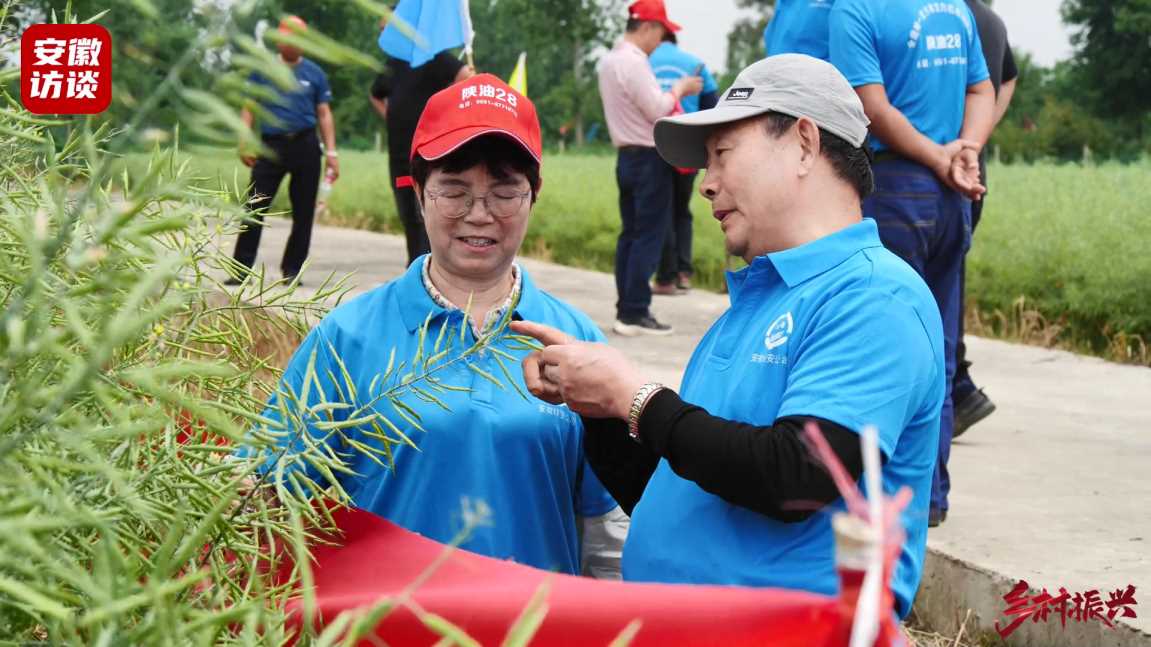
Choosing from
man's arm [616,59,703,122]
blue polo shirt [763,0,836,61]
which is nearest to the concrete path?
man's arm [616,59,703,122]

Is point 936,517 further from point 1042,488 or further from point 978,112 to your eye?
point 978,112

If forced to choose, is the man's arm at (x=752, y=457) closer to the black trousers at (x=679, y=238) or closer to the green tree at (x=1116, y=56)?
the black trousers at (x=679, y=238)

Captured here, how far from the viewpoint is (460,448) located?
2652 mm

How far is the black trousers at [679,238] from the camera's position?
10.5 meters

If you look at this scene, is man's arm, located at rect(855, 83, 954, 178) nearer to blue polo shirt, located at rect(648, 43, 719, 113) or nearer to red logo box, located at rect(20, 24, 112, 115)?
red logo box, located at rect(20, 24, 112, 115)

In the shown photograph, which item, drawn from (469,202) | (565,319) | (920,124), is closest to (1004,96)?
(920,124)

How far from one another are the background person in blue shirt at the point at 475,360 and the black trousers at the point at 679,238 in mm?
7414

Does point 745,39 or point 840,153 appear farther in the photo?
point 745,39

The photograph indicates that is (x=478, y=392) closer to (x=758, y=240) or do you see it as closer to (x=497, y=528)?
(x=497, y=528)

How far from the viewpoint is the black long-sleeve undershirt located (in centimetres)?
195

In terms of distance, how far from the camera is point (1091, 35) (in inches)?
2808

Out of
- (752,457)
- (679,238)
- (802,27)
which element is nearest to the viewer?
(752,457)

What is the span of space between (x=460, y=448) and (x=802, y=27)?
247 cm

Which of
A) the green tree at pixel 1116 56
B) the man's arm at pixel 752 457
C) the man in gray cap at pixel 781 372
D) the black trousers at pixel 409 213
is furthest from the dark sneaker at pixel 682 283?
the green tree at pixel 1116 56
